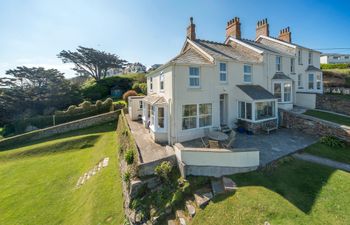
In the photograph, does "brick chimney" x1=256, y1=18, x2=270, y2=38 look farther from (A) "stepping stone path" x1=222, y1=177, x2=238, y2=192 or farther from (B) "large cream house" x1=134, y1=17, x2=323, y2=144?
(A) "stepping stone path" x1=222, y1=177, x2=238, y2=192

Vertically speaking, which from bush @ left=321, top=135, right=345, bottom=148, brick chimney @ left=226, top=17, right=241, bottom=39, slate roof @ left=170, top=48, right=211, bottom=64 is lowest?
bush @ left=321, top=135, right=345, bottom=148

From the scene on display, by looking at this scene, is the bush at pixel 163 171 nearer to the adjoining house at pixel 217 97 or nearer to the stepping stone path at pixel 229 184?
the adjoining house at pixel 217 97

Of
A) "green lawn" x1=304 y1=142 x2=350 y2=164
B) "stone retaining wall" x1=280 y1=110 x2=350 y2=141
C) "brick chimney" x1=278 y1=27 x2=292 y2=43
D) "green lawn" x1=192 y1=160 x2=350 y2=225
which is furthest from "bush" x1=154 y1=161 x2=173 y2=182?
"brick chimney" x1=278 y1=27 x2=292 y2=43

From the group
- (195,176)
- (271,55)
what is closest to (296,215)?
(195,176)

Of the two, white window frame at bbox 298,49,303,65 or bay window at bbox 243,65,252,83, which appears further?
white window frame at bbox 298,49,303,65

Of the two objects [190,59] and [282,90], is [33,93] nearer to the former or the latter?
[190,59]

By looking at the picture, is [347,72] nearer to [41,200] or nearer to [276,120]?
[276,120]
